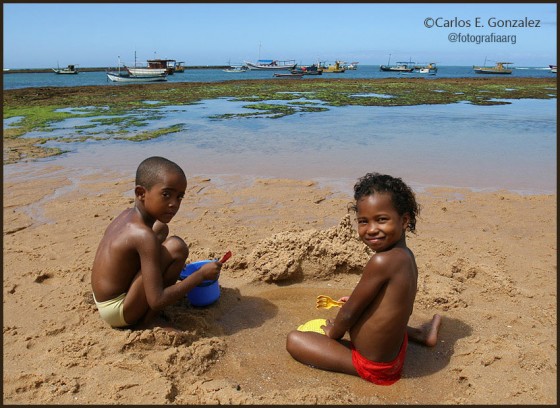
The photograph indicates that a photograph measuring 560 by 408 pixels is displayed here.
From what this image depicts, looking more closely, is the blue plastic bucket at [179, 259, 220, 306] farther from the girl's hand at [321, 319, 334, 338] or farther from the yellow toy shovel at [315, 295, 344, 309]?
the girl's hand at [321, 319, 334, 338]

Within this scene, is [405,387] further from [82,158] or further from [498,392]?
[82,158]

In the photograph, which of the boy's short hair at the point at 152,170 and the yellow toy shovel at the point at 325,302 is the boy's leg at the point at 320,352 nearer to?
the yellow toy shovel at the point at 325,302

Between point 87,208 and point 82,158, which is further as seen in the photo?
point 82,158

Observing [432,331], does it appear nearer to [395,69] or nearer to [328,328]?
[328,328]

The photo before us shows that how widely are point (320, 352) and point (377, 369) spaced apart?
12.7 inches

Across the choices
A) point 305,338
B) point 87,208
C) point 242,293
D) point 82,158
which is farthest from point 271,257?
point 82,158

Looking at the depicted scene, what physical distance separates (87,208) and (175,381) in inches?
139

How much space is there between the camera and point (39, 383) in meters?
2.29

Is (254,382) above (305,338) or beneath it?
beneath

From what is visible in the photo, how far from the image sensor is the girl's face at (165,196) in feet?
8.25

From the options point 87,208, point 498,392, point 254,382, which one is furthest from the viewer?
point 87,208

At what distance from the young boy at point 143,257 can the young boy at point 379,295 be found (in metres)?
0.89

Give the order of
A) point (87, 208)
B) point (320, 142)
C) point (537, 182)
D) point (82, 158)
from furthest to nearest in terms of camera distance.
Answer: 1. point (320, 142)
2. point (82, 158)
3. point (537, 182)
4. point (87, 208)

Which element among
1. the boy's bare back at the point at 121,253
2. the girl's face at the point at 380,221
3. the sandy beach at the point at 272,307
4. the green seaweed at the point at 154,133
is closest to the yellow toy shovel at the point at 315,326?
the sandy beach at the point at 272,307
